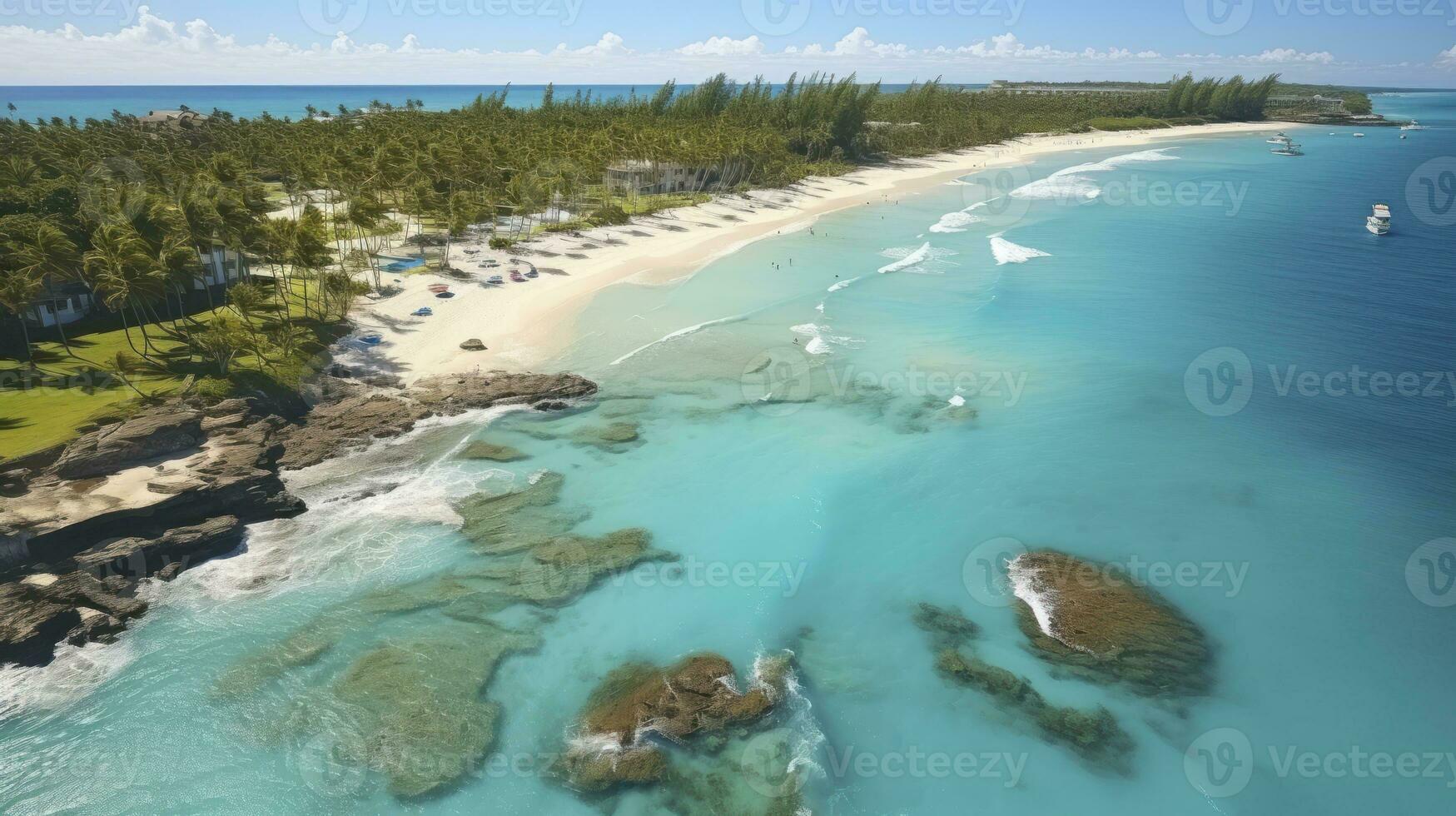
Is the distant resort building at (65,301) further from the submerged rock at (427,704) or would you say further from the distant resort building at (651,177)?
the distant resort building at (651,177)

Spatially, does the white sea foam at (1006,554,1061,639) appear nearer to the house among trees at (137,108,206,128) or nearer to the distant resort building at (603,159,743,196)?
the distant resort building at (603,159,743,196)

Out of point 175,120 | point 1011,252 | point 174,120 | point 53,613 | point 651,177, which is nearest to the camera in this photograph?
point 53,613

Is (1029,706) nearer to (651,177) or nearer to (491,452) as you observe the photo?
(491,452)

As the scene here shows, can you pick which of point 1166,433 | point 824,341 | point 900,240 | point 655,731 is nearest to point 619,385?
point 824,341

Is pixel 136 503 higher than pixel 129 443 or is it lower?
lower

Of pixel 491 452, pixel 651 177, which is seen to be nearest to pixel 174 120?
pixel 651 177

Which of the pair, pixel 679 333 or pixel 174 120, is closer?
pixel 679 333

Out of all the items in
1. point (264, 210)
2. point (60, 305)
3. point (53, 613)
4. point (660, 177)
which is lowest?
point (53, 613)

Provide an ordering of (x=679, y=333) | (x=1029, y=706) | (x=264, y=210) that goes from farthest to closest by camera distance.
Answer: (x=679, y=333) < (x=264, y=210) < (x=1029, y=706)
